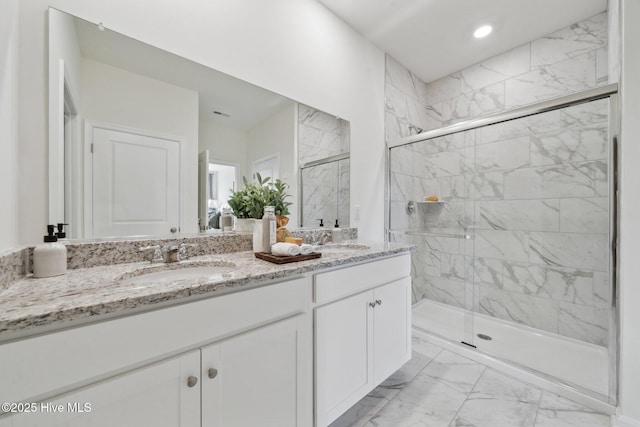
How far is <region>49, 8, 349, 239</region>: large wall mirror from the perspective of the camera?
1.05 m

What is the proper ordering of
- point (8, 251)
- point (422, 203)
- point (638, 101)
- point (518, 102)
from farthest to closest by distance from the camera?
point (422, 203) < point (518, 102) < point (638, 101) < point (8, 251)

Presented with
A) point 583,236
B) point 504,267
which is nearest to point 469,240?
point 504,267

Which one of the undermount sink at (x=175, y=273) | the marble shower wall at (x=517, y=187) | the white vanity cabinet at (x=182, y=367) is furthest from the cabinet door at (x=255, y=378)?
the marble shower wall at (x=517, y=187)

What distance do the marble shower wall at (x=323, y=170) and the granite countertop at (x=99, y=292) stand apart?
34.2 inches

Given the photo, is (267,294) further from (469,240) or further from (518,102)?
(518,102)

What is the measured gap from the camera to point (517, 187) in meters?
2.43

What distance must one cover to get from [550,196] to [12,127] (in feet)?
11.3

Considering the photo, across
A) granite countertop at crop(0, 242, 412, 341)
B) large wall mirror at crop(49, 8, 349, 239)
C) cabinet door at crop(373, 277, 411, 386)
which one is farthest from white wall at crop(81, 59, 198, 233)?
cabinet door at crop(373, 277, 411, 386)

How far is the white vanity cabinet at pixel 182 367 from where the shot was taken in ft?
1.87

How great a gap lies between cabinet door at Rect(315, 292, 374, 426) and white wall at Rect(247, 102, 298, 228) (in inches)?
29.7

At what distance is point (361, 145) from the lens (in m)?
2.31

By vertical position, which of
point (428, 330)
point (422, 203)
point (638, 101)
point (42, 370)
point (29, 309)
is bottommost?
point (428, 330)

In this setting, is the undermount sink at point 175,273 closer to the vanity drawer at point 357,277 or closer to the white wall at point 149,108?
the white wall at point 149,108

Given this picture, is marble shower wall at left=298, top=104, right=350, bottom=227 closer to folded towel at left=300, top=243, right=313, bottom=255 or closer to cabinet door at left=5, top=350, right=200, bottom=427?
folded towel at left=300, top=243, right=313, bottom=255
